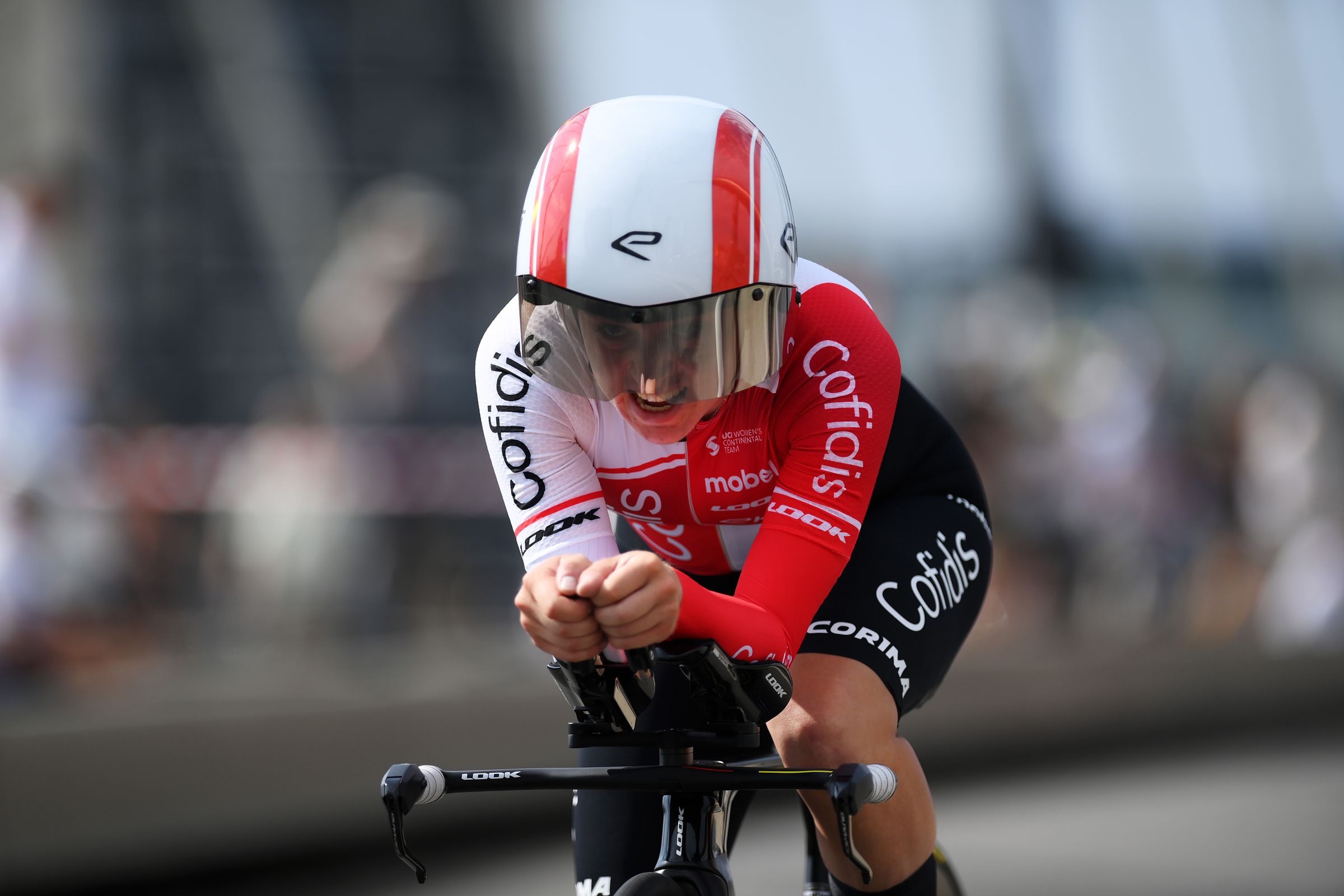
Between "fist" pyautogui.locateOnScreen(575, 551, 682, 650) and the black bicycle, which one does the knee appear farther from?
"fist" pyautogui.locateOnScreen(575, 551, 682, 650)

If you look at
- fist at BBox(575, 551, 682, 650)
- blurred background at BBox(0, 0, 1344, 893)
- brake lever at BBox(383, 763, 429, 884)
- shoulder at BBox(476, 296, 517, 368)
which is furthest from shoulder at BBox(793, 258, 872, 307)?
blurred background at BBox(0, 0, 1344, 893)

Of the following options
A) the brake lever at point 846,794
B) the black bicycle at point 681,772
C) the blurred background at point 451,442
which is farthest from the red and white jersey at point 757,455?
the blurred background at point 451,442

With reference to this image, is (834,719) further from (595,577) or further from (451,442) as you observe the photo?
(451,442)

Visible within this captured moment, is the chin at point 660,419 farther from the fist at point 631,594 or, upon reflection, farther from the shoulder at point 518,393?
the fist at point 631,594

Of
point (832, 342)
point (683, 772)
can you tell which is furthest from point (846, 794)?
point (832, 342)

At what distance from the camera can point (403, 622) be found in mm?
7863

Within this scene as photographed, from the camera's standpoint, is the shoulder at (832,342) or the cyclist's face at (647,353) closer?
the cyclist's face at (647,353)

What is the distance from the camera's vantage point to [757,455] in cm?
277

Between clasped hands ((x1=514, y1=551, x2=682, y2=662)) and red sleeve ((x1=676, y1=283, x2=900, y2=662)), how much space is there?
22 cm

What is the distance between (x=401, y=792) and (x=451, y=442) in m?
6.14

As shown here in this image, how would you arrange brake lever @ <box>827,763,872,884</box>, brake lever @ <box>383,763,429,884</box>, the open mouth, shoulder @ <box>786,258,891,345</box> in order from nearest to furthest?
brake lever @ <box>827,763,872,884</box> → brake lever @ <box>383,763,429,884</box> → the open mouth → shoulder @ <box>786,258,891,345</box>

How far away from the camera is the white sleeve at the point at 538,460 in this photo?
103 inches

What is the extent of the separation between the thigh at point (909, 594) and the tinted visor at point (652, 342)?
0.56 metres

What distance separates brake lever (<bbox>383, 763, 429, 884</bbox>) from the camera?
2.34 m
